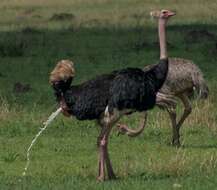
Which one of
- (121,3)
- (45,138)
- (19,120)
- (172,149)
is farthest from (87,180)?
(121,3)

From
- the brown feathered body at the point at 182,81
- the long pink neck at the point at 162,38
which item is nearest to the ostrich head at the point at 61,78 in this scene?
the long pink neck at the point at 162,38

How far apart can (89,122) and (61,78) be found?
13.3 feet

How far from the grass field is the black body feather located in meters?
0.60

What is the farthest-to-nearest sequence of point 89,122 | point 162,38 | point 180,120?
point 89,122 → point 180,120 → point 162,38

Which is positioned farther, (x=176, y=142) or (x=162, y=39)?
(x=176, y=142)

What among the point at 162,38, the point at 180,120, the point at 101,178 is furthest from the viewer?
the point at 180,120

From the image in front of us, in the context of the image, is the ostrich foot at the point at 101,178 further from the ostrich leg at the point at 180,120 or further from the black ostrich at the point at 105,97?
the ostrich leg at the point at 180,120

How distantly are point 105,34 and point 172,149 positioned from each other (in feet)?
45.1

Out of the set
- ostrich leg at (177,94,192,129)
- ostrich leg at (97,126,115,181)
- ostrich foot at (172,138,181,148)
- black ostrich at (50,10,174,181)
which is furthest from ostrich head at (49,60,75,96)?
ostrich leg at (177,94,192,129)

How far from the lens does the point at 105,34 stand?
83.3 feet

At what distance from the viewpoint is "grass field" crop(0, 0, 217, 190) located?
9.89 metres

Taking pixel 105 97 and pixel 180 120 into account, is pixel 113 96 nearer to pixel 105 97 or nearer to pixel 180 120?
pixel 105 97

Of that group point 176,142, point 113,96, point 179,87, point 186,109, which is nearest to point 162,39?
point 113,96

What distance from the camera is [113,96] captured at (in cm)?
962
